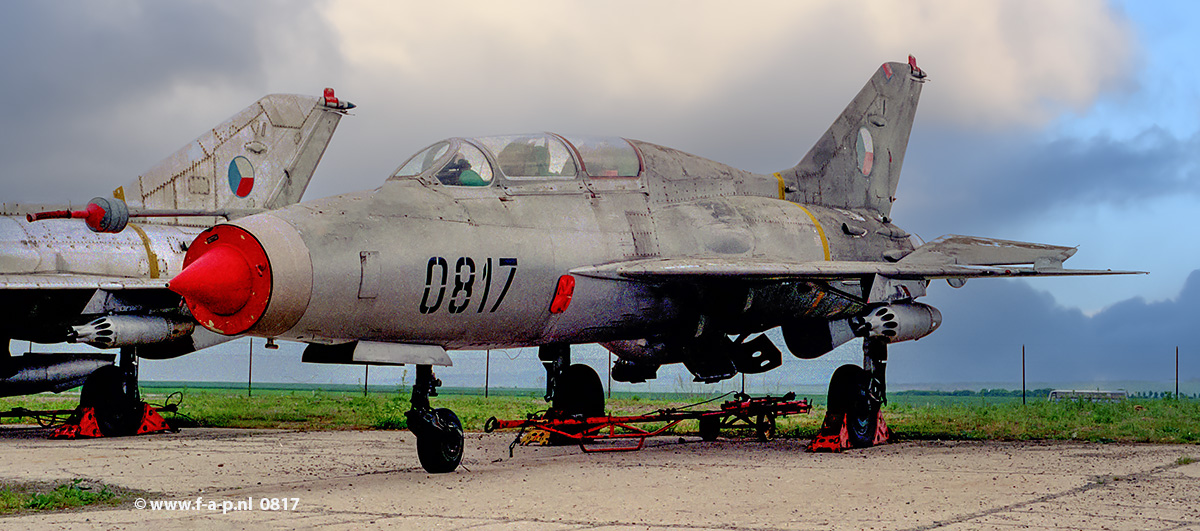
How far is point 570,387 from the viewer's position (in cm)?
1321

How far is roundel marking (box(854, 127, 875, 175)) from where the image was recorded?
15.1m

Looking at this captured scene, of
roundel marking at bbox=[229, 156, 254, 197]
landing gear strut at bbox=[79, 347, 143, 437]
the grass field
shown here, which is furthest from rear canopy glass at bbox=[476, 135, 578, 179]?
roundel marking at bbox=[229, 156, 254, 197]

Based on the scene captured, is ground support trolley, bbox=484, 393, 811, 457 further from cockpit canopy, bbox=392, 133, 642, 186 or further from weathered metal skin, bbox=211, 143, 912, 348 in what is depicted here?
cockpit canopy, bbox=392, 133, 642, 186

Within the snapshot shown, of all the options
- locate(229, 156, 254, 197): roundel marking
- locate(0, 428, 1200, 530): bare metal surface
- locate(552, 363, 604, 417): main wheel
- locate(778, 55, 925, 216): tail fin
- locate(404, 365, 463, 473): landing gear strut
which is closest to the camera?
locate(0, 428, 1200, 530): bare metal surface

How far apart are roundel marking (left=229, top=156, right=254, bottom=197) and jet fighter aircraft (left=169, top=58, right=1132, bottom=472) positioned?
8746 millimetres

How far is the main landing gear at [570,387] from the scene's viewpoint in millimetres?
12992

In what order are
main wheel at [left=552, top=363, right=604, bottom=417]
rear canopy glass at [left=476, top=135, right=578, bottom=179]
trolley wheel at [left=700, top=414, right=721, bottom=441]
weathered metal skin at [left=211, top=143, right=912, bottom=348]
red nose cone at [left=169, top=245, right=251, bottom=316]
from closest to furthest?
red nose cone at [left=169, top=245, right=251, bottom=316] → weathered metal skin at [left=211, top=143, right=912, bottom=348] → rear canopy glass at [left=476, top=135, right=578, bottom=179] → main wheel at [left=552, top=363, right=604, bottom=417] → trolley wheel at [left=700, top=414, right=721, bottom=441]

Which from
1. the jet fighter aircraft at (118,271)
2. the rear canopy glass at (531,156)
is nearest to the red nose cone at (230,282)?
the rear canopy glass at (531,156)

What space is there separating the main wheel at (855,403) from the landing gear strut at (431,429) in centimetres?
455

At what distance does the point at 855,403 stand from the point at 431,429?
5.07 metres

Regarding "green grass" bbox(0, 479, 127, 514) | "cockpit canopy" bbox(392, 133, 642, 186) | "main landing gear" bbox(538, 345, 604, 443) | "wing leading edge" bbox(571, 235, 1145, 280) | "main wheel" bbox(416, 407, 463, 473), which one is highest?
"cockpit canopy" bbox(392, 133, 642, 186)

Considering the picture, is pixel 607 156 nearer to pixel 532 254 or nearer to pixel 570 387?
pixel 532 254

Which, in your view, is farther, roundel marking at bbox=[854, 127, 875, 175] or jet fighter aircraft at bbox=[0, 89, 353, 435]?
roundel marking at bbox=[854, 127, 875, 175]

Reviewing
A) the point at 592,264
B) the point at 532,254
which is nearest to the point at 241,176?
the point at 592,264
